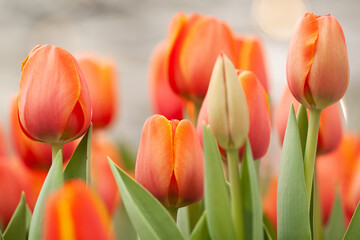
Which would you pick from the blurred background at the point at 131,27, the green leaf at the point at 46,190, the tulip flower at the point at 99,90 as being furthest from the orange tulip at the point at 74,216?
the blurred background at the point at 131,27

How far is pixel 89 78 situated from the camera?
0.58 m

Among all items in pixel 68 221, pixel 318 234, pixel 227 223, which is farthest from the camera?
pixel 318 234

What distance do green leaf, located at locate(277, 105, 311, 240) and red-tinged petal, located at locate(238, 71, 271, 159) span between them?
0.02 m

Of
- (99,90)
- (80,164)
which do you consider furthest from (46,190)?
(99,90)

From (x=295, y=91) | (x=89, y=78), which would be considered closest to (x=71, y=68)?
(x=295, y=91)

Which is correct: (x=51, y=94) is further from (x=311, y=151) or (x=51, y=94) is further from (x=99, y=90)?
(x=99, y=90)

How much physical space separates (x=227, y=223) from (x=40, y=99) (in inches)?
4.7

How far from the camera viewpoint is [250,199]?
0.33m

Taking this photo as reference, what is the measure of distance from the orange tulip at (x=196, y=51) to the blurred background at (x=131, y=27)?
91.6 inches

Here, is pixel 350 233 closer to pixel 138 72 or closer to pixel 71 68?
pixel 71 68

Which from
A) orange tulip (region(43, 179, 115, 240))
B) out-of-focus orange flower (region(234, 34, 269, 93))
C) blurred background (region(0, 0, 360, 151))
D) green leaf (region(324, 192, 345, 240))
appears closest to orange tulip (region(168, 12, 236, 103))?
out-of-focus orange flower (region(234, 34, 269, 93))

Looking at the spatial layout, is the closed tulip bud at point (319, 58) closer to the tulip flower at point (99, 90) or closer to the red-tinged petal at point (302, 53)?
the red-tinged petal at point (302, 53)

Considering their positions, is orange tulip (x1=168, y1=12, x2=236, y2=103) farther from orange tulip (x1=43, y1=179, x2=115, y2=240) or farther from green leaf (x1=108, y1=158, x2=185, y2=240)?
orange tulip (x1=43, y1=179, x2=115, y2=240)

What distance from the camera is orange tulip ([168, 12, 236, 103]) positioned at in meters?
0.41
